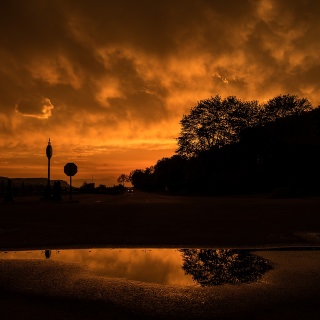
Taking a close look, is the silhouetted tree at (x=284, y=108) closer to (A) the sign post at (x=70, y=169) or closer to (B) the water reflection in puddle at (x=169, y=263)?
(A) the sign post at (x=70, y=169)

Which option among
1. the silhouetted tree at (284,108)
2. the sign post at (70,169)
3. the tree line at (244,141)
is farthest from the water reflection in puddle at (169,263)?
the silhouetted tree at (284,108)

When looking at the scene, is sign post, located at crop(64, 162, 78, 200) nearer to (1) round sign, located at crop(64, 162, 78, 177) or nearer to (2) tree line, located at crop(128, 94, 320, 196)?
(1) round sign, located at crop(64, 162, 78, 177)

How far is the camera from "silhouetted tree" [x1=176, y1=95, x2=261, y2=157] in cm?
6743

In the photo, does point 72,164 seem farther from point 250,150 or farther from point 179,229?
point 250,150

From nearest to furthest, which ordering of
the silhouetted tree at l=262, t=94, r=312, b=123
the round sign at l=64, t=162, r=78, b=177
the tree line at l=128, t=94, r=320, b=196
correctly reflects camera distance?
the round sign at l=64, t=162, r=78, b=177 → the tree line at l=128, t=94, r=320, b=196 → the silhouetted tree at l=262, t=94, r=312, b=123

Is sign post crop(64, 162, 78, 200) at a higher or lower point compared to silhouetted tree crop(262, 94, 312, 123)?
lower

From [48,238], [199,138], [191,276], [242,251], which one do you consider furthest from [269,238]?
[199,138]

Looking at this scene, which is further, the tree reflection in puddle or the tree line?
the tree line

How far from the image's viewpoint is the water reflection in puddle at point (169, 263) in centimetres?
619

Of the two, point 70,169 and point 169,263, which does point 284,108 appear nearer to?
point 70,169

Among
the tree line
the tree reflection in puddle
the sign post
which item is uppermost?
the tree line

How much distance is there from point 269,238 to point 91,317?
7.59m

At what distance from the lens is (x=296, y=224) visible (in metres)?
14.5

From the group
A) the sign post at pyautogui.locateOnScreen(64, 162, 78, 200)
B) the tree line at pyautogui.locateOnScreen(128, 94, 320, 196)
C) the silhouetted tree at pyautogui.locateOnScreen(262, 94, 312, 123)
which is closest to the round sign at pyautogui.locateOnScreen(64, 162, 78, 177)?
the sign post at pyautogui.locateOnScreen(64, 162, 78, 200)
